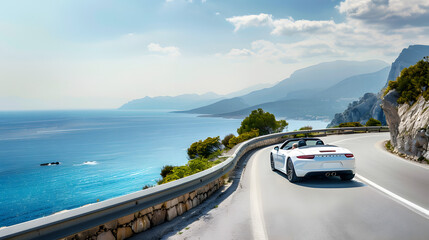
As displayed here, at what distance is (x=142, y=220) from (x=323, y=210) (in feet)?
11.2

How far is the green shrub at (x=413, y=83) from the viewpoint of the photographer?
18141 millimetres

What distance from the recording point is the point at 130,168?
85.7 m

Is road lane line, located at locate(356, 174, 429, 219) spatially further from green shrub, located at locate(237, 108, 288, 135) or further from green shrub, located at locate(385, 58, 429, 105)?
green shrub, located at locate(237, 108, 288, 135)

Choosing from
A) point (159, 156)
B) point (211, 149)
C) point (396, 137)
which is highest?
point (396, 137)

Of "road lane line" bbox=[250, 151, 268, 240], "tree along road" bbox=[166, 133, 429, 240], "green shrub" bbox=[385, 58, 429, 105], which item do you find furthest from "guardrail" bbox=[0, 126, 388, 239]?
"green shrub" bbox=[385, 58, 429, 105]

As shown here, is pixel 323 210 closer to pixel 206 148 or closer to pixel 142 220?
pixel 142 220

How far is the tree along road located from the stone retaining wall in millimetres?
548

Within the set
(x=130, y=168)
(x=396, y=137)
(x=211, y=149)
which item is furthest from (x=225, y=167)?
(x=130, y=168)

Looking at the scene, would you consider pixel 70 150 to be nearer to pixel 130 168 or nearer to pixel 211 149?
pixel 130 168

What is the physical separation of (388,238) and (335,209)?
1.68 meters

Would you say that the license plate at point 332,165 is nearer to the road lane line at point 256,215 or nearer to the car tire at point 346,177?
the car tire at point 346,177

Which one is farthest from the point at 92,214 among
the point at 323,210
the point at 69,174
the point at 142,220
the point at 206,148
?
the point at 69,174

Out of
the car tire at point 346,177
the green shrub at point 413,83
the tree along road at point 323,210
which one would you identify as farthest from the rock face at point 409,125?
the car tire at point 346,177

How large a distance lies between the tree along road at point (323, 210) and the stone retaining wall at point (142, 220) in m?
0.55
